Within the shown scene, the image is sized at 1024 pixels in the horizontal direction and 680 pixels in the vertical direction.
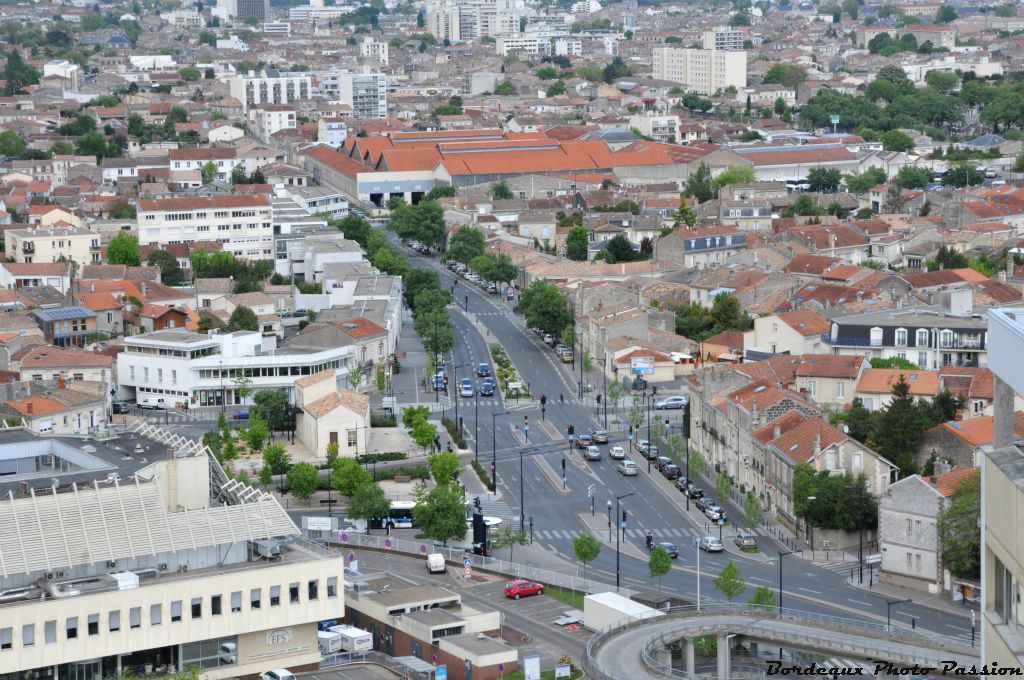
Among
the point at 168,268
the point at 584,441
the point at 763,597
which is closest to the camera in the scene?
the point at 763,597

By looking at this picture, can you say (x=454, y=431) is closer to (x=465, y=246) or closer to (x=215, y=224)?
(x=465, y=246)

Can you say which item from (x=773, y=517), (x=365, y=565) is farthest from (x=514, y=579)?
(x=773, y=517)

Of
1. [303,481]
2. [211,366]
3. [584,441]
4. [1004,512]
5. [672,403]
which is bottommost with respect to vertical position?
[672,403]

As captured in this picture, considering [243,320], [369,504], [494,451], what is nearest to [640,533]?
[369,504]

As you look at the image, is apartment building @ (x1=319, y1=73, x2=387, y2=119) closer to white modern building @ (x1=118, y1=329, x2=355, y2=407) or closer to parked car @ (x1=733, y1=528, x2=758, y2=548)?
white modern building @ (x1=118, y1=329, x2=355, y2=407)

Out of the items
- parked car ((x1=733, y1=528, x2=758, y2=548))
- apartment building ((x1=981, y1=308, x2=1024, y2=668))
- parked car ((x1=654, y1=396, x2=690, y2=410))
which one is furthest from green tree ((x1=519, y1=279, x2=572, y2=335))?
apartment building ((x1=981, y1=308, x2=1024, y2=668))

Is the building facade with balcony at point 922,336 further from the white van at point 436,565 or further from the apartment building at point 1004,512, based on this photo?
the apartment building at point 1004,512
